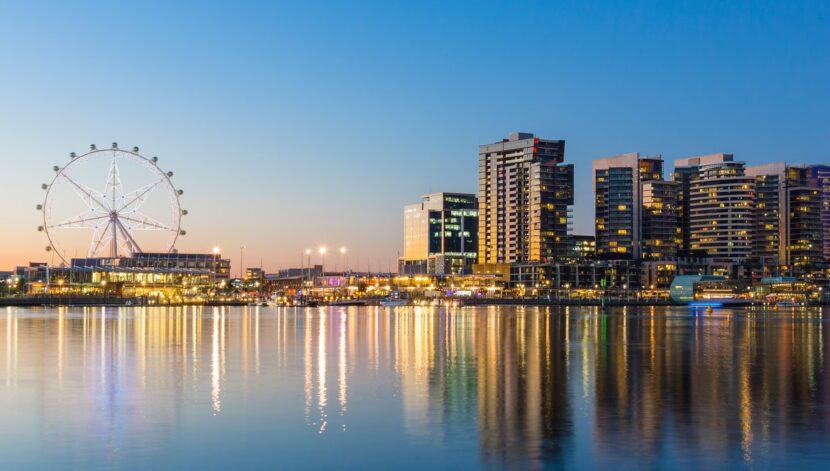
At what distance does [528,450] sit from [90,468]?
38.4 feet

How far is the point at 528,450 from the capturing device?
25.6 m

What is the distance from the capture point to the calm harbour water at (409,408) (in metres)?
25.3

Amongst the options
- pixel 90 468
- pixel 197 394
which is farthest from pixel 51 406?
pixel 90 468

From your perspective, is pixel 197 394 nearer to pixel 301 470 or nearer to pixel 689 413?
pixel 301 470

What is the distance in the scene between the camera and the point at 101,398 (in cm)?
3666

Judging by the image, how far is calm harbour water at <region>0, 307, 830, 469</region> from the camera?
2527 cm

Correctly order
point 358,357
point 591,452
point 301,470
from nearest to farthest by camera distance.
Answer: point 301,470 < point 591,452 < point 358,357

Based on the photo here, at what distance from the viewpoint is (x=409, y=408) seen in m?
34.1

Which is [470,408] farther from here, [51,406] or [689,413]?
[51,406]

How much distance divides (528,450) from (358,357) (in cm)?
3156

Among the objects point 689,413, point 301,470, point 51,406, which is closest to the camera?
point 301,470

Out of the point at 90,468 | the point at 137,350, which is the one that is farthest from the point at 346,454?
the point at 137,350

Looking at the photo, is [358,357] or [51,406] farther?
[358,357]

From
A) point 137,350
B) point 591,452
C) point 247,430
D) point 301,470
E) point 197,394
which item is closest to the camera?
point 301,470
